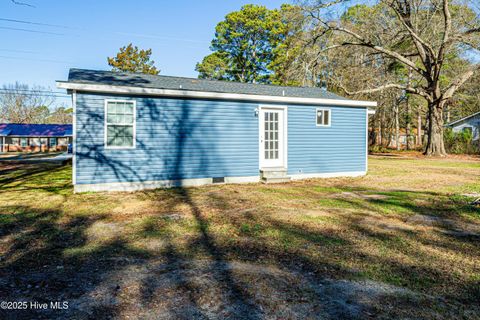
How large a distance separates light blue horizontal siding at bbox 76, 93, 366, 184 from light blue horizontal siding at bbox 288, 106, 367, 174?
0.11 feet

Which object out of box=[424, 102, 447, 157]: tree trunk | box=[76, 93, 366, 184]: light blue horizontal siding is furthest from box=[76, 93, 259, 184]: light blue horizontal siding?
box=[424, 102, 447, 157]: tree trunk

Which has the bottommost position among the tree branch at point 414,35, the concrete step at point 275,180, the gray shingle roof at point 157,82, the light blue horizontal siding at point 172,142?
the concrete step at point 275,180

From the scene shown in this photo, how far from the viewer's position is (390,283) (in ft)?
10.2

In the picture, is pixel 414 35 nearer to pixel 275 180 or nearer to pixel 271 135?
pixel 271 135

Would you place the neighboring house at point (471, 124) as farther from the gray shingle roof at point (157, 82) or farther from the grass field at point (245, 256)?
the grass field at point (245, 256)

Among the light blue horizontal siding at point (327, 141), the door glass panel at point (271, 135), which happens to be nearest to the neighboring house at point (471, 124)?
the light blue horizontal siding at point (327, 141)

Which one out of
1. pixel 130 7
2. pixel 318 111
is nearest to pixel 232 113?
pixel 318 111

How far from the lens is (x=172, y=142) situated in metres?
9.05

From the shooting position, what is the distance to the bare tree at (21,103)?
4416cm

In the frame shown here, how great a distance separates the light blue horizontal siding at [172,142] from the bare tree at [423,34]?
1096 centimetres

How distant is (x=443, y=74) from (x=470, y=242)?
30.3m

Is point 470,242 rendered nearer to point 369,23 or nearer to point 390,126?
point 369,23

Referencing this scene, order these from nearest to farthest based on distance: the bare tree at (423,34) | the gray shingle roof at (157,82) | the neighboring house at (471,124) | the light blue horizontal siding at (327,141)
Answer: the gray shingle roof at (157,82)
the light blue horizontal siding at (327,141)
the bare tree at (423,34)
the neighboring house at (471,124)

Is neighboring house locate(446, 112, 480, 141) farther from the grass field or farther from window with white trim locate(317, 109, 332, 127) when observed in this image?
the grass field
